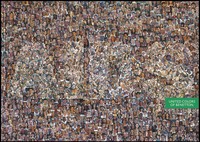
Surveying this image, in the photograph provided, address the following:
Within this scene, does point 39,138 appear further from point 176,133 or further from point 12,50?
point 176,133

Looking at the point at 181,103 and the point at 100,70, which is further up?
the point at 100,70

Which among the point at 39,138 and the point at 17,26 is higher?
the point at 17,26

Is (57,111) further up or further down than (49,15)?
further down

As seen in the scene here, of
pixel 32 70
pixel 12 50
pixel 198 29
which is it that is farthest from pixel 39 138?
pixel 198 29

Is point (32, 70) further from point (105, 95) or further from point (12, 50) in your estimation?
point (105, 95)

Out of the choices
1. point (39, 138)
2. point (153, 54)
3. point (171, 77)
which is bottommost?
point (39, 138)

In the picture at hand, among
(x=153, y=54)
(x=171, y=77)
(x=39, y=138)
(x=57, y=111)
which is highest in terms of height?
(x=153, y=54)

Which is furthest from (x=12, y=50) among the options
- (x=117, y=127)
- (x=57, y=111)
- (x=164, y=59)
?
(x=164, y=59)
